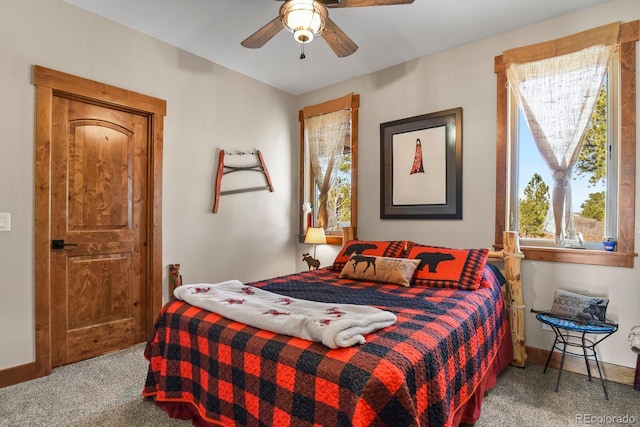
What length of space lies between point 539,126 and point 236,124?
2.91 metres

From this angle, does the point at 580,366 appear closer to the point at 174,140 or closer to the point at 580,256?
the point at 580,256

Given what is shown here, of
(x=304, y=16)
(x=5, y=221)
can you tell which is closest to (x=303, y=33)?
(x=304, y=16)

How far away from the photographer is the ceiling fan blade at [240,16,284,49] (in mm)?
2268

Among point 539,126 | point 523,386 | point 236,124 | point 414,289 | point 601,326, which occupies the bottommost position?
point 523,386

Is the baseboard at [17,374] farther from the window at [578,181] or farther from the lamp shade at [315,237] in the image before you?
the window at [578,181]

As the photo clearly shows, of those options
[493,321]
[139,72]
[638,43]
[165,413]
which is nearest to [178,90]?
[139,72]

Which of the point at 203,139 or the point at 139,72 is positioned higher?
the point at 139,72

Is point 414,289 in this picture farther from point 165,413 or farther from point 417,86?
point 417,86

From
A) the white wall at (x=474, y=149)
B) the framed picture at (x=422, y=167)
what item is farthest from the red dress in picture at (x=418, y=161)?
the white wall at (x=474, y=149)

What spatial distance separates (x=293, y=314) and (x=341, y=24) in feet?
7.89

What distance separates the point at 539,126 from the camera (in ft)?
9.13

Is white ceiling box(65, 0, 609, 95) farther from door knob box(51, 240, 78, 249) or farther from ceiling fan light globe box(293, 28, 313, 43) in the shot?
door knob box(51, 240, 78, 249)

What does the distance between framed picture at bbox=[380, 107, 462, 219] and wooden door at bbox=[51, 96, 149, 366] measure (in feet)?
7.81

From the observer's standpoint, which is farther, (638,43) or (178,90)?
(178,90)
